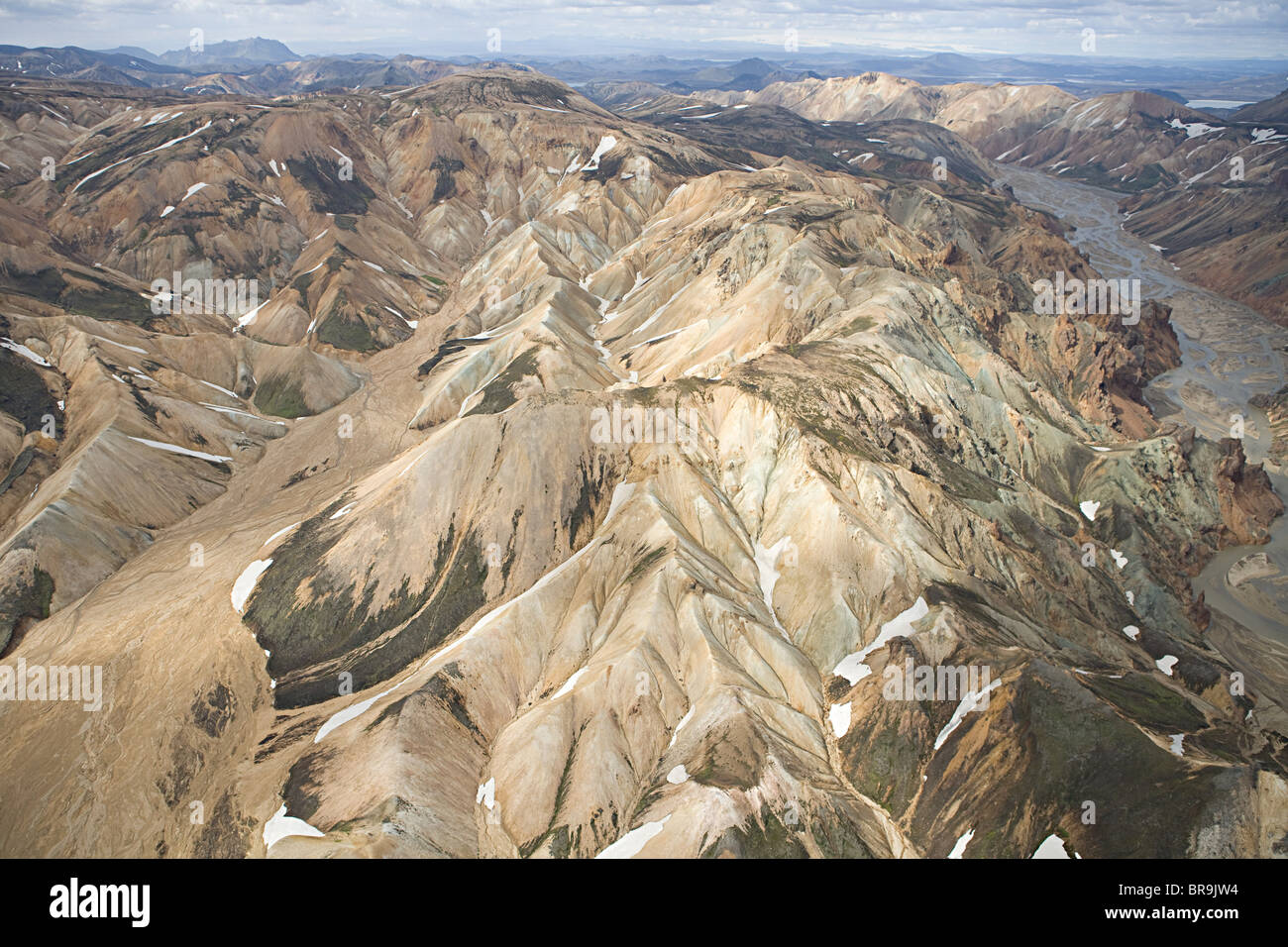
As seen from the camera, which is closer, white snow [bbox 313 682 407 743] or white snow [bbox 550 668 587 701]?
white snow [bbox 313 682 407 743]

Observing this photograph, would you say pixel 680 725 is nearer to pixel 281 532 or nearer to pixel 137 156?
pixel 281 532

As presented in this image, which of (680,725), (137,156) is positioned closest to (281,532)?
(680,725)

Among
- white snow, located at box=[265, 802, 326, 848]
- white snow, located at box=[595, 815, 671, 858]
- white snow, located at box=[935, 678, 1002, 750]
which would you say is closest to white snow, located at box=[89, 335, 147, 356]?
white snow, located at box=[265, 802, 326, 848]

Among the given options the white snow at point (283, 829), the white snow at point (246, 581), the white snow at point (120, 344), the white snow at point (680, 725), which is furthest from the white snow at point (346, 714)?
the white snow at point (120, 344)

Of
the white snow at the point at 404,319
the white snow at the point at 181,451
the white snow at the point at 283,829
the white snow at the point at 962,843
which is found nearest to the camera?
the white snow at the point at 283,829

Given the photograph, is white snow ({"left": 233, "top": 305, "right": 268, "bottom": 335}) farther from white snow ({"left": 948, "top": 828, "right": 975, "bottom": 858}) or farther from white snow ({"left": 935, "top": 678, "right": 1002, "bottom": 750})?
white snow ({"left": 948, "top": 828, "right": 975, "bottom": 858})

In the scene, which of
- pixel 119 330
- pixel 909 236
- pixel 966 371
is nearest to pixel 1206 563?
pixel 966 371

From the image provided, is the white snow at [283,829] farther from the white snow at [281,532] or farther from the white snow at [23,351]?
the white snow at [23,351]
